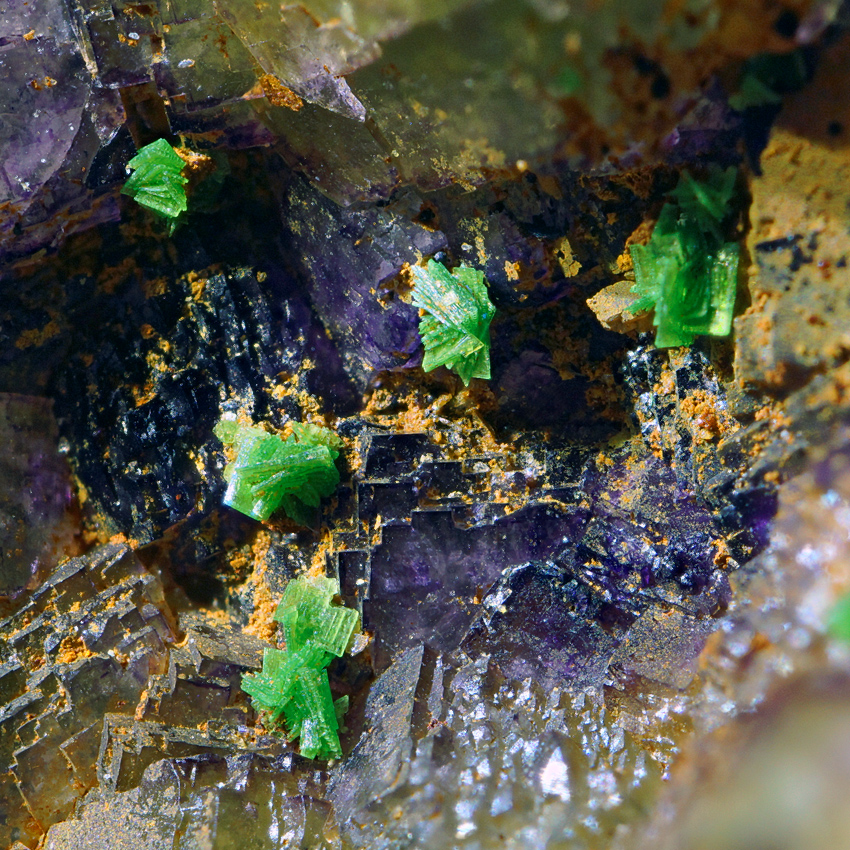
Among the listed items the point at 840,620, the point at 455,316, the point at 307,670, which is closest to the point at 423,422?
the point at 455,316

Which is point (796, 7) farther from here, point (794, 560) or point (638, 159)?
point (794, 560)

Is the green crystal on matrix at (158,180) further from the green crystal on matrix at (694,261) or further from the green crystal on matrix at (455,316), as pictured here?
the green crystal on matrix at (694,261)

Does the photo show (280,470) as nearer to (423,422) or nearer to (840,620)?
(423,422)

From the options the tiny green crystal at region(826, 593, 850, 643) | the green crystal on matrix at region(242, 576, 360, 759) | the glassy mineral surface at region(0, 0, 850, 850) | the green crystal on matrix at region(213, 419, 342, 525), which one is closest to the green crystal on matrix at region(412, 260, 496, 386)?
the glassy mineral surface at region(0, 0, 850, 850)

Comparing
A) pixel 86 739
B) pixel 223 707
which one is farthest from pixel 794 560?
pixel 86 739

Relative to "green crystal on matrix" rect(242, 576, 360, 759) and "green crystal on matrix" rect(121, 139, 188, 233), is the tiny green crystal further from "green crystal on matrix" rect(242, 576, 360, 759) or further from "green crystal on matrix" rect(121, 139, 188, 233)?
"green crystal on matrix" rect(121, 139, 188, 233)

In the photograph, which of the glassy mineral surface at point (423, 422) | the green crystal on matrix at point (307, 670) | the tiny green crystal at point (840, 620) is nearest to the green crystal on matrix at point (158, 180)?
the glassy mineral surface at point (423, 422)
